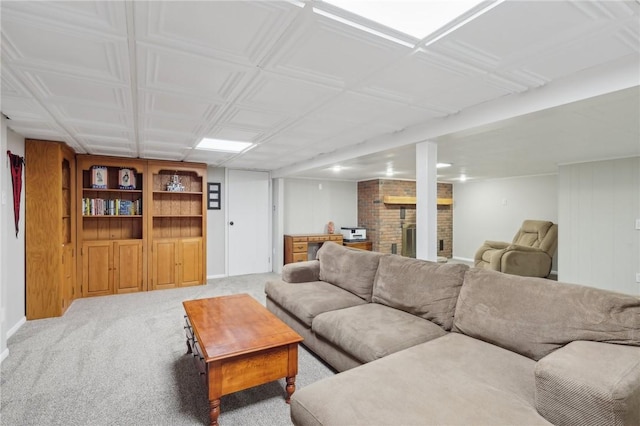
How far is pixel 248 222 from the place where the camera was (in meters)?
6.37

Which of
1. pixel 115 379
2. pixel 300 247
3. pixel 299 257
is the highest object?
pixel 300 247

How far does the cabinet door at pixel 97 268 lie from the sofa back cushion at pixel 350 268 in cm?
338

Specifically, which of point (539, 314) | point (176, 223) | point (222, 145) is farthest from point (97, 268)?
point (539, 314)

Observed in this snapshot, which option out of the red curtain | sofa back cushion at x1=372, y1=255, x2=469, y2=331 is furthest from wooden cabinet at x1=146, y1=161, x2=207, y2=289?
sofa back cushion at x1=372, y1=255, x2=469, y2=331

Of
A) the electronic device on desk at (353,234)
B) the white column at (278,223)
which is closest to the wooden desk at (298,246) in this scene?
the white column at (278,223)

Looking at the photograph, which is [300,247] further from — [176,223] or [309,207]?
[176,223]

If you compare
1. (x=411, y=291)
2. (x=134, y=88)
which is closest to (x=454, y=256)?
(x=411, y=291)

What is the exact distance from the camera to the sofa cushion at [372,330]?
6.70ft

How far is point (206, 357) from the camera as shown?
184cm

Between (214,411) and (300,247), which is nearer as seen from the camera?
(214,411)

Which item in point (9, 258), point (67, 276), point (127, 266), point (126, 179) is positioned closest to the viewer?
point (9, 258)

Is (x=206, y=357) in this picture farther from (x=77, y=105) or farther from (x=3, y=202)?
(x=3, y=202)

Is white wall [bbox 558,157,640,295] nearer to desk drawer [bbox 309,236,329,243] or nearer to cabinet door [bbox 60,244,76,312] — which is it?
desk drawer [bbox 309,236,329,243]

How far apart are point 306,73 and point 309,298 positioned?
198cm
